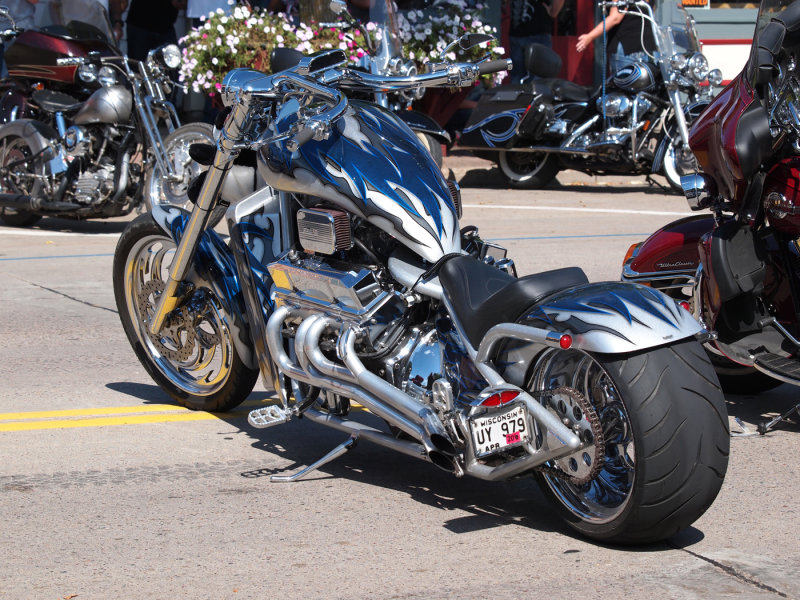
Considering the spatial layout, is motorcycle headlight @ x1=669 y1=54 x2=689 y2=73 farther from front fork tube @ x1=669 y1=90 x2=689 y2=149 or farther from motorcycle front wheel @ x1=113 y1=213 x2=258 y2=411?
motorcycle front wheel @ x1=113 y1=213 x2=258 y2=411

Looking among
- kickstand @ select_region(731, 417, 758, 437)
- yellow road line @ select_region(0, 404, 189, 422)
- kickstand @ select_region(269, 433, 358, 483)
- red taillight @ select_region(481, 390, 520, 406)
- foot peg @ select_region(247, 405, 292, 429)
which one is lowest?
kickstand @ select_region(731, 417, 758, 437)

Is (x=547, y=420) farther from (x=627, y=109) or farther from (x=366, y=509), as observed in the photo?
(x=627, y=109)

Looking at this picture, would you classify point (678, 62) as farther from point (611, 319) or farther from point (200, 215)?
point (611, 319)

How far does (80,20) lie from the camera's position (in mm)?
11414

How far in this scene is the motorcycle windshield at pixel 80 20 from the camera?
1103 centimetres

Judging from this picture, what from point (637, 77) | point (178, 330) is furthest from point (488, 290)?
point (637, 77)

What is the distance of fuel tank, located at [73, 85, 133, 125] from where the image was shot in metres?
10.6

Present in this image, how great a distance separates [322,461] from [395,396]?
1.78ft

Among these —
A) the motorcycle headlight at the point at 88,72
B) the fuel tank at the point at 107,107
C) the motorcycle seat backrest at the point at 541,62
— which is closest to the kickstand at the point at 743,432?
the fuel tank at the point at 107,107

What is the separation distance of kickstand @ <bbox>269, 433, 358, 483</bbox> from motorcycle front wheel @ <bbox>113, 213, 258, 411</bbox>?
0.71 metres

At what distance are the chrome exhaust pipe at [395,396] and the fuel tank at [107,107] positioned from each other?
22.9 feet

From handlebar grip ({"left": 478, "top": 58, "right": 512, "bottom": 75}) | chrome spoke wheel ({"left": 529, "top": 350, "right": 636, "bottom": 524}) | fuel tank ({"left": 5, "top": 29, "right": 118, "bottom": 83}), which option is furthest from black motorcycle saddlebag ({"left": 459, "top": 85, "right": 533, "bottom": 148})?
chrome spoke wheel ({"left": 529, "top": 350, "right": 636, "bottom": 524})

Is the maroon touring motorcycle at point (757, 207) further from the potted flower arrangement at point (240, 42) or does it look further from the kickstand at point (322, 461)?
the potted flower arrangement at point (240, 42)

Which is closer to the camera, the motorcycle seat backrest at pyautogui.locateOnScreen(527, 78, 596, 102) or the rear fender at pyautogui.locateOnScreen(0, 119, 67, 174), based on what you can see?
the rear fender at pyautogui.locateOnScreen(0, 119, 67, 174)
